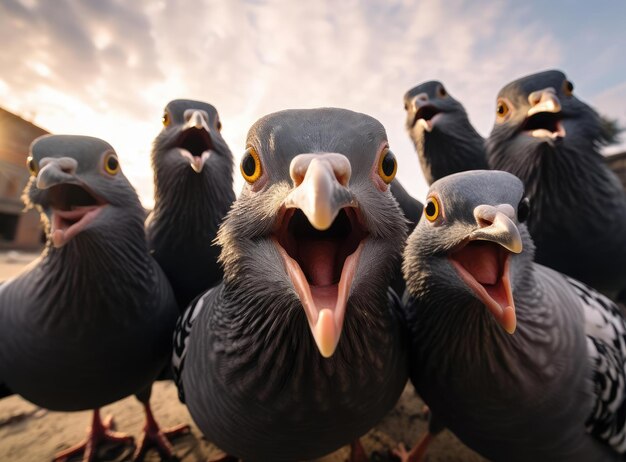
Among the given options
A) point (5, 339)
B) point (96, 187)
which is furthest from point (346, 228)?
point (5, 339)

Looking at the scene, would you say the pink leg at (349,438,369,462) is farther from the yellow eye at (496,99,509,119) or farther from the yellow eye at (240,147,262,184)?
the yellow eye at (496,99,509,119)

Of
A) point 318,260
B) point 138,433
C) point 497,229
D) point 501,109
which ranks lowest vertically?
point 138,433

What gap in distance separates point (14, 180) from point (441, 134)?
32.9 m

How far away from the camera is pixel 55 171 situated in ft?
6.92

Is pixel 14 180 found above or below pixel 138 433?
above

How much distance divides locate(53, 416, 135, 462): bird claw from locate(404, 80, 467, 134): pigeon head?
17.0 feet

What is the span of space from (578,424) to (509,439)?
0.41 metres

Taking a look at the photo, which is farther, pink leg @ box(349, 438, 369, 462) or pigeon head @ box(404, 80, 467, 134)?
pigeon head @ box(404, 80, 467, 134)

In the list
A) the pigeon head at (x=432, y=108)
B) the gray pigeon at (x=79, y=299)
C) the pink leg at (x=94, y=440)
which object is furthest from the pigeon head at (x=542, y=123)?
the pink leg at (x=94, y=440)

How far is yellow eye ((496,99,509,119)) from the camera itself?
3195 millimetres

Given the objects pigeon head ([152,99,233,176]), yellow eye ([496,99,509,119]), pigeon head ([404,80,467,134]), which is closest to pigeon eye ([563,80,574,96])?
yellow eye ([496,99,509,119])

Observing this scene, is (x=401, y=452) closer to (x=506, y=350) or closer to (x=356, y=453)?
(x=356, y=453)

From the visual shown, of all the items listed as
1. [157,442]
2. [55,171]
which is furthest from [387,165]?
[157,442]

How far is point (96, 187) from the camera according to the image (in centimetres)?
242
